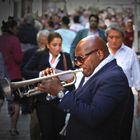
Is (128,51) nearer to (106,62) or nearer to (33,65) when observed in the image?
(33,65)

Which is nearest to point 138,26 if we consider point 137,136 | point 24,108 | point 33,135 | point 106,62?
point 24,108

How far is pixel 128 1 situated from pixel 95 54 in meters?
12.1

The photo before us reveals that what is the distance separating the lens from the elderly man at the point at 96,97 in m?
3.82

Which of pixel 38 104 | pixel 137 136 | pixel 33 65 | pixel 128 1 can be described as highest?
pixel 128 1

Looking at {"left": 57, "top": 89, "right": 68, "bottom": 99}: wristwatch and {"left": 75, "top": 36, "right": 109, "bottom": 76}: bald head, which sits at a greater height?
{"left": 75, "top": 36, "right": 109, "bottom": 76}: bald head

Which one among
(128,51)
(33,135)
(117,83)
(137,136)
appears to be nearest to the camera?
(117,83)

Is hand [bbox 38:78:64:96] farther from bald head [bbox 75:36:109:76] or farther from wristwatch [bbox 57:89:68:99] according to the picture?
bald head [bbox 75:36:109:76]

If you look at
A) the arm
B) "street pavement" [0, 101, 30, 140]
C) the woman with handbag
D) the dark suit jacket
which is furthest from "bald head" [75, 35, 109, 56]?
"street pavement" [0, 101, 30, 140]

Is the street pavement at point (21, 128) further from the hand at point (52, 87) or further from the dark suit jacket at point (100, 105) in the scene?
the dark suit jacket at point (100, 105)

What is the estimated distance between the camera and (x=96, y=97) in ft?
12.6

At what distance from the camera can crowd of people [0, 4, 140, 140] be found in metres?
3.88

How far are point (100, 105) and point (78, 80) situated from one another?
139 cm

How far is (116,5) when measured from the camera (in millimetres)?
16031

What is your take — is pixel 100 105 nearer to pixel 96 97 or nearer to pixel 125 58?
pixel 96 97
